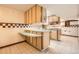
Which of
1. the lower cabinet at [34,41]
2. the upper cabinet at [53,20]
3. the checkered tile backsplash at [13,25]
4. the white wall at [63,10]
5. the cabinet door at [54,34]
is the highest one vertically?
the white wall at [63,10]

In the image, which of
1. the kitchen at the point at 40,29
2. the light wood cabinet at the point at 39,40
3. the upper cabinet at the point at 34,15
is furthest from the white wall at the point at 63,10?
the light wood cabinet at the point at 39,40

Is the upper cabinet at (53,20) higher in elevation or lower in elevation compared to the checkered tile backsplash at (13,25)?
higher

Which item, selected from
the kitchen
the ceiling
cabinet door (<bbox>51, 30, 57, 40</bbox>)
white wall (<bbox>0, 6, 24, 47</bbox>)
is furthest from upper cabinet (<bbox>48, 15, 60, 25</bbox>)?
white wall (<bbox>0, 6, 24, 47</bbox>)

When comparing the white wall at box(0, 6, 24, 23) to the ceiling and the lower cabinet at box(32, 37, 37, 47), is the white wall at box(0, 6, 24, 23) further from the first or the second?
the lower cabinet at box(32, 37, 37, 47)

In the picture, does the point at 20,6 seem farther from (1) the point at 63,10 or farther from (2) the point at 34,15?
(1) the point at 63,10

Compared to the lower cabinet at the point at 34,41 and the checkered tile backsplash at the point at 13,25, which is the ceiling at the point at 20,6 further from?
the lower cabinet at the point at 34,41

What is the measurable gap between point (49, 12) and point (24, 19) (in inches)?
22.1

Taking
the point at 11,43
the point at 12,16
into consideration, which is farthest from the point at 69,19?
the point at 11,43

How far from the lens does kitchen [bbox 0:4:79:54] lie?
6.02 feet

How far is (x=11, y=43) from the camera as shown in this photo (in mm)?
1868

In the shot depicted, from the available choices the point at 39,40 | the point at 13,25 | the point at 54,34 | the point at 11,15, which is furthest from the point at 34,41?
the point at 11,15

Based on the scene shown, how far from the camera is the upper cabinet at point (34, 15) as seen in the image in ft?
6.20

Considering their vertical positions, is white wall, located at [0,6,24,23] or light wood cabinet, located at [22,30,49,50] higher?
white wall, located at [0,6,24,23]
